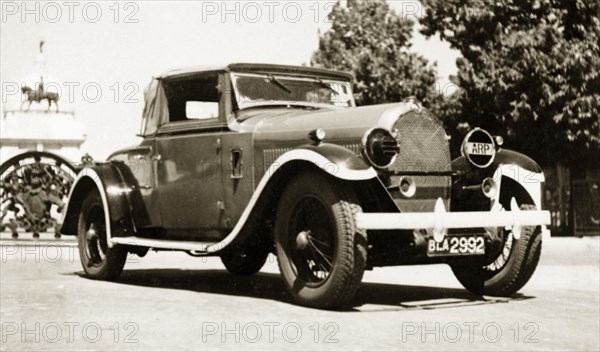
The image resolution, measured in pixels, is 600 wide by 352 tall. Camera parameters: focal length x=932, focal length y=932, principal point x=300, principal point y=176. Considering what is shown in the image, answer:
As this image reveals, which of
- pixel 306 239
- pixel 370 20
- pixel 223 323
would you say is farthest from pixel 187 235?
pixel 370 20

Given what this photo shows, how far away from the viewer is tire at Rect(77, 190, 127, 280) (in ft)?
30.3

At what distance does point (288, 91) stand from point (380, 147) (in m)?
1.93

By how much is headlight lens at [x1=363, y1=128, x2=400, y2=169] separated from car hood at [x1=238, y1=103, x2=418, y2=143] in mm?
129

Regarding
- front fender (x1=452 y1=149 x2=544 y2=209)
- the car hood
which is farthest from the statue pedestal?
front fender (x1=452 y1=149 x2=544 y2=209)

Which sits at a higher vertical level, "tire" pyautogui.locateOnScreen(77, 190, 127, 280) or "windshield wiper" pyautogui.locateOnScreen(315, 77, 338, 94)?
"windshield wiper" pyautogui.locateOnScreen(315, 77, 338, 94)

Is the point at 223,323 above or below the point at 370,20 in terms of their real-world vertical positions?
below

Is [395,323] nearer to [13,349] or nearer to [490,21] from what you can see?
[13,349]

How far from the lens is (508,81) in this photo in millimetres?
21438

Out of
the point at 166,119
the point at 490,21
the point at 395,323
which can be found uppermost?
the point at 490,21

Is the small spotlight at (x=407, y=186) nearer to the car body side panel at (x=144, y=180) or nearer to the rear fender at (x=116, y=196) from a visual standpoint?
the car body side panel at (x=144, y=180)

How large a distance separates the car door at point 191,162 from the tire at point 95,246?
761 mm

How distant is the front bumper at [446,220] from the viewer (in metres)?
6.48

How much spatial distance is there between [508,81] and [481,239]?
591 inches

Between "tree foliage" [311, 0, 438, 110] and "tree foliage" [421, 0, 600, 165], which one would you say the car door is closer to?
"tree foliage" [421, 0, 600, 165]
